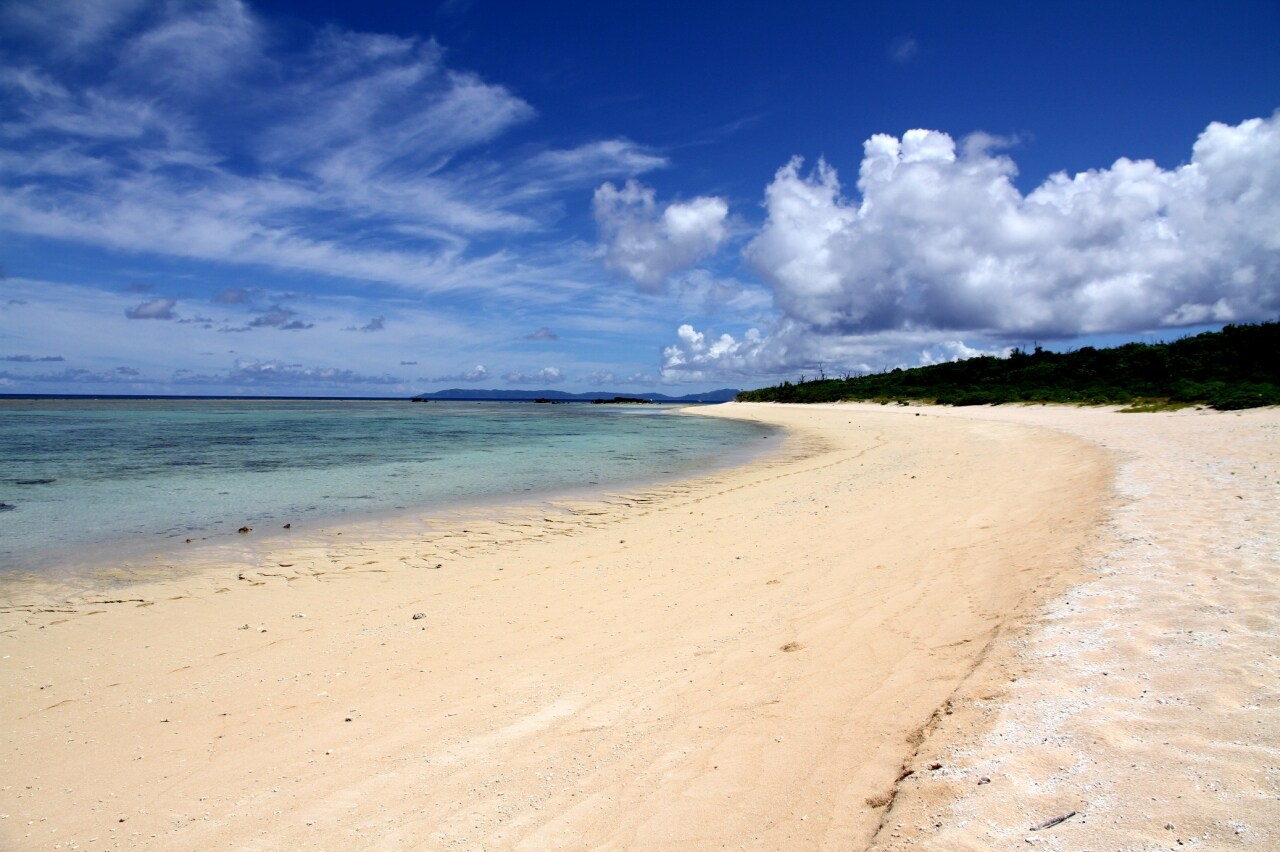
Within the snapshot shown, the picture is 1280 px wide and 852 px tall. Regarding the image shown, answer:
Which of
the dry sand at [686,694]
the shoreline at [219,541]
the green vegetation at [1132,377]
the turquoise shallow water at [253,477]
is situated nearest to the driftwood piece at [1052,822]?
the dry sand at [686,694]

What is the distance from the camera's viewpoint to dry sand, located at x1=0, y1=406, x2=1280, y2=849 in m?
3.12

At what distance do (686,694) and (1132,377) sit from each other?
48624 millimetres

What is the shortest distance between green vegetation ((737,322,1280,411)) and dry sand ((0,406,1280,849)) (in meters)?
25.8

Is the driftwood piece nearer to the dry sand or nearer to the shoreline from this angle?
the dry sand

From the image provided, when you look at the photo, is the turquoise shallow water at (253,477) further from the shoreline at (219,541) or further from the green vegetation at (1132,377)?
the green vegetation at (1132,377)

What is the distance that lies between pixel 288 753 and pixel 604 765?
7.02 ft

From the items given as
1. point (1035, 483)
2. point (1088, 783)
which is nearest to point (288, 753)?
point (1088, 783)

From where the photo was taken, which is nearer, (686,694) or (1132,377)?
(686,694)

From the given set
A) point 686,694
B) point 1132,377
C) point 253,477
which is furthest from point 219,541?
point 1132,377

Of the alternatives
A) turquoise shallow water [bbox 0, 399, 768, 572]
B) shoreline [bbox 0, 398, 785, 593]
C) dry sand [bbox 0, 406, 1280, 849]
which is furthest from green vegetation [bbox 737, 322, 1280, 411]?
shoreline [bbox 0, 398, 785, 593]

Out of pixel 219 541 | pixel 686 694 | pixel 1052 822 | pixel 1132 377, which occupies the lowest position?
pixel 219 541

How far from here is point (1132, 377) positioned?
135ft

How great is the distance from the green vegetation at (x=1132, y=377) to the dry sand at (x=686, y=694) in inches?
1015

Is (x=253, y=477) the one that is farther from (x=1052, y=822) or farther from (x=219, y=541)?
(x=1052, y=822)
